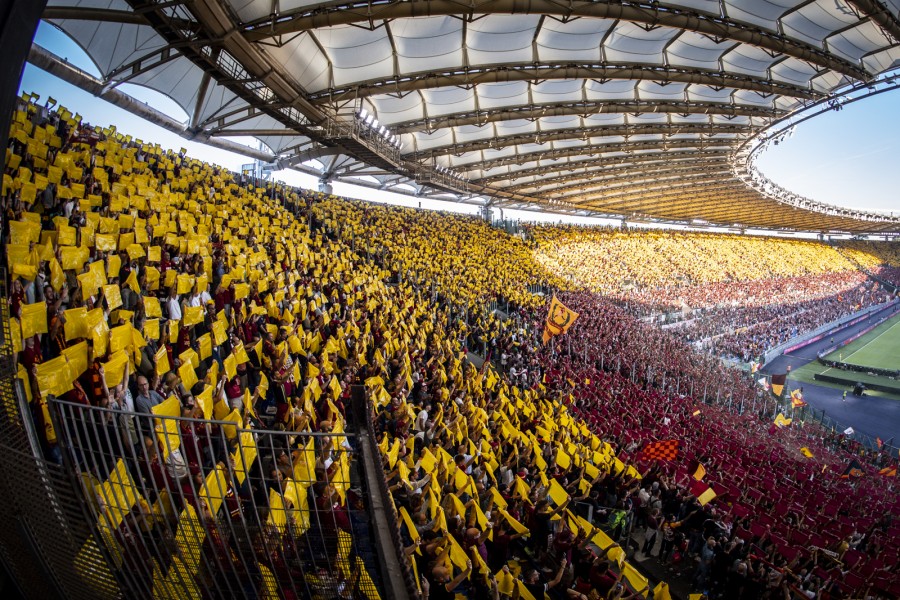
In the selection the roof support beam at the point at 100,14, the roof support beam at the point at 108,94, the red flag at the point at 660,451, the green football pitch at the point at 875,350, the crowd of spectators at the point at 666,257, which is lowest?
the green football pitch at the point at 875,350

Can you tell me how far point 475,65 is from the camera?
15.6 meters

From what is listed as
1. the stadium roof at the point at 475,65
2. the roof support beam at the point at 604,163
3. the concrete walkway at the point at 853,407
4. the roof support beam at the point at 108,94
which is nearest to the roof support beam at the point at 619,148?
the stadium roof at the point at 475,65

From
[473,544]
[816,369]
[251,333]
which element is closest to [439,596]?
[473,544]

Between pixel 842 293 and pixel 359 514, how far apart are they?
61.3 metres

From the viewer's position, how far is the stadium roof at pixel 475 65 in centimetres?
1165

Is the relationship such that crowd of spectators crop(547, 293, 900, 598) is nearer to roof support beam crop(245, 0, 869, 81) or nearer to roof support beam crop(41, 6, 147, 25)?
roof support beam crop(245, 0, 869, 81)

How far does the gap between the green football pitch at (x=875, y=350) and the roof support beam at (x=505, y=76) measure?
90.9 feet

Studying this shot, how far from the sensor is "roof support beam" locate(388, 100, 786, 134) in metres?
19.9

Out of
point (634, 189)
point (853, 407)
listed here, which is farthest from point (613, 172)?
point (853, 407)

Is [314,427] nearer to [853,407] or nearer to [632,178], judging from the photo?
[853,407]

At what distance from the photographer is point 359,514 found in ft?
11.8

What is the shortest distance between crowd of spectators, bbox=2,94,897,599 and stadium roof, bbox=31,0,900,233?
322 cm

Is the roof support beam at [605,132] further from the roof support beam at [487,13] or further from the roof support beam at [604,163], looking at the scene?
the roof support beam at [487,13]

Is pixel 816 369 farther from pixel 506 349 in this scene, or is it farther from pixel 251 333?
pixel 251 333
